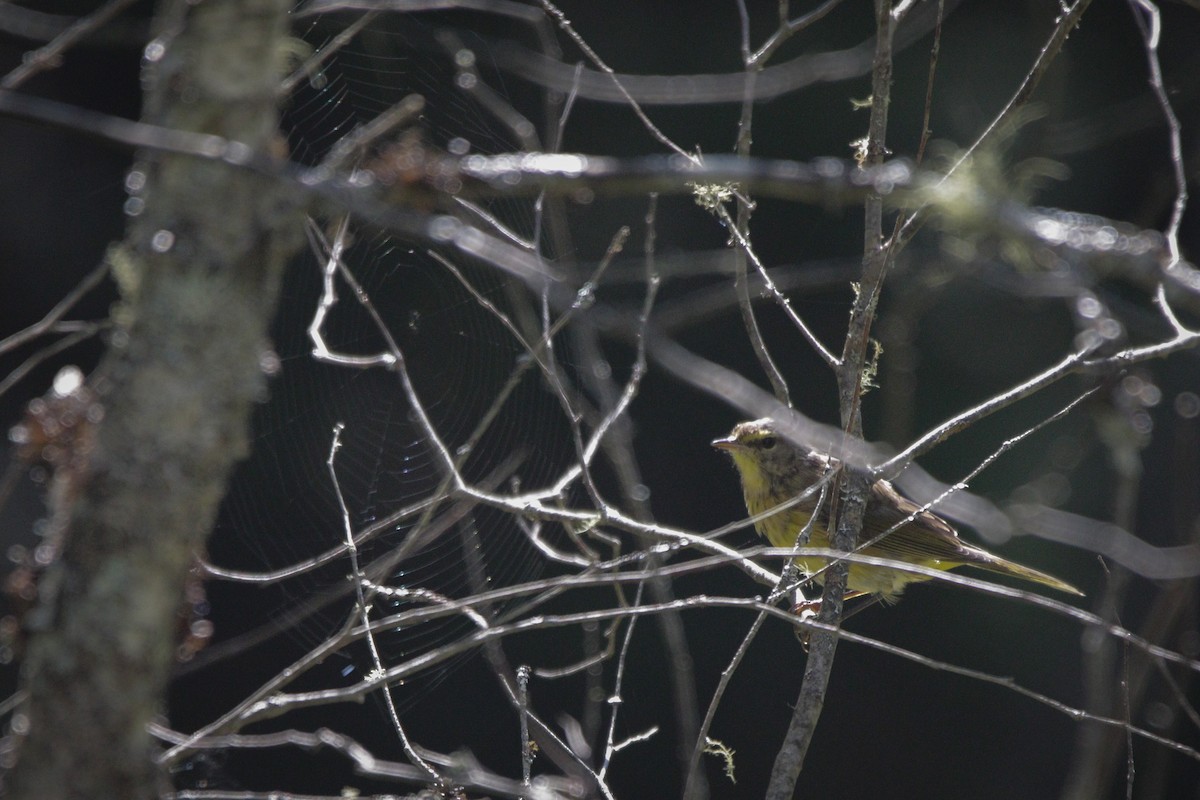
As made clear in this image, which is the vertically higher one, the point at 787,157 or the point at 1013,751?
the point at 787,157

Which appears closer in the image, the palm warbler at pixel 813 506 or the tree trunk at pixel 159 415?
the tree trunk at pixel 159 415

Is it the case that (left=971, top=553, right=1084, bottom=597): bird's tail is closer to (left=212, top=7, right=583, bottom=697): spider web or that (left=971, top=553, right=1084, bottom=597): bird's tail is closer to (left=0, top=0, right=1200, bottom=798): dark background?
(left=0, top=0, right=1200, bottom=798): dark background

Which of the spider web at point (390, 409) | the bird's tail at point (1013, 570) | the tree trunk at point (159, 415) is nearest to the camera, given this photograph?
the tree trunk at point (159, 415)

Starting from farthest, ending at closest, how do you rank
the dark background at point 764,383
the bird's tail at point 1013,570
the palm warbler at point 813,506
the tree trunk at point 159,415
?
the dark background at point 764,383, the palm warbler at point 813,506, the bird's tail at point 1013,570, the tree trunk at point 159,415

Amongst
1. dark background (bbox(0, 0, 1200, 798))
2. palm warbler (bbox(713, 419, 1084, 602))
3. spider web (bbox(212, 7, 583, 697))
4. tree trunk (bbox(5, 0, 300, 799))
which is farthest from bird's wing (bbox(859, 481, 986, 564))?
tree trunk (bbox(5, 0, 300, 799))

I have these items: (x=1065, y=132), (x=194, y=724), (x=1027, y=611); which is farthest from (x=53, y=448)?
(x=1027, y=611)

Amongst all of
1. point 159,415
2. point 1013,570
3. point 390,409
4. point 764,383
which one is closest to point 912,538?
point 1013,570

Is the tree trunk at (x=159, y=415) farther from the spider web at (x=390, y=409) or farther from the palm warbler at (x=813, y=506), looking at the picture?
the spider web at (x=390, y=409)

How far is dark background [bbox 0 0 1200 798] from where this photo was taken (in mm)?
5402

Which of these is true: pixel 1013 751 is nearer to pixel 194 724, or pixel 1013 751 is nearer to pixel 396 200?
pixel 194 724

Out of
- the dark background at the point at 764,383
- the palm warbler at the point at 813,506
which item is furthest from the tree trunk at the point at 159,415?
the dark background at the point at 764,383

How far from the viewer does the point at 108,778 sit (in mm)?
1204

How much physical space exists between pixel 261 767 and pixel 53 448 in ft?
14.2

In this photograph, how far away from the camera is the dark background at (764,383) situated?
540 centimetres
